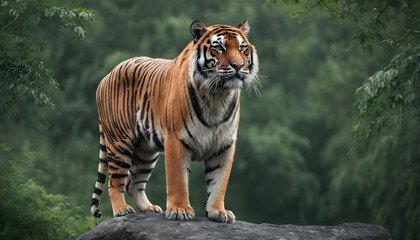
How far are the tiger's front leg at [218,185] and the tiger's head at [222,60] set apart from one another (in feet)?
1.97

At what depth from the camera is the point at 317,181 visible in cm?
1662

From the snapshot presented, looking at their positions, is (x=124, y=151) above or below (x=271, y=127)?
below

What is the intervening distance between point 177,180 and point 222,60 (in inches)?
40.8

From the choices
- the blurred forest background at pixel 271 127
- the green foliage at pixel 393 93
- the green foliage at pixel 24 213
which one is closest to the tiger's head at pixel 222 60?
the green foliage at pixel 393 93

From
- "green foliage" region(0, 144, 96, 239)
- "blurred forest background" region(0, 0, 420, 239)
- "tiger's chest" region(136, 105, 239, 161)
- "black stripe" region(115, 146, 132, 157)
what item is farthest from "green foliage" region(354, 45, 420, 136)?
"blurred forest background" region(0, 0, 420, 239)

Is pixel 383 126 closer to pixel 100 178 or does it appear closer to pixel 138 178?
pixel 138 178

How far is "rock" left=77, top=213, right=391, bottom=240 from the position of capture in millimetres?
4941

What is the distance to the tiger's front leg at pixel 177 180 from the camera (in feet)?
16.6

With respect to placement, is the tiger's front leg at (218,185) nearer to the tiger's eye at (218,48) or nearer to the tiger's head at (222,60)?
the tiger's head at (222,60)

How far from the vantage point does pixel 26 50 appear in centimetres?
717

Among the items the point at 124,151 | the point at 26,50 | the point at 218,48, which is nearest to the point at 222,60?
the point at 218,48

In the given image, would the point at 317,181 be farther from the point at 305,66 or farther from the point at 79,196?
the point at 79,196

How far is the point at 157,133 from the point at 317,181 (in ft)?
38.7

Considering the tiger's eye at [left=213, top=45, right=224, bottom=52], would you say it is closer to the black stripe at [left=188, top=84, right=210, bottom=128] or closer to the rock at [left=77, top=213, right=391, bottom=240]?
the black stripe at [left=188, top=84, right=210, bottom=128]
